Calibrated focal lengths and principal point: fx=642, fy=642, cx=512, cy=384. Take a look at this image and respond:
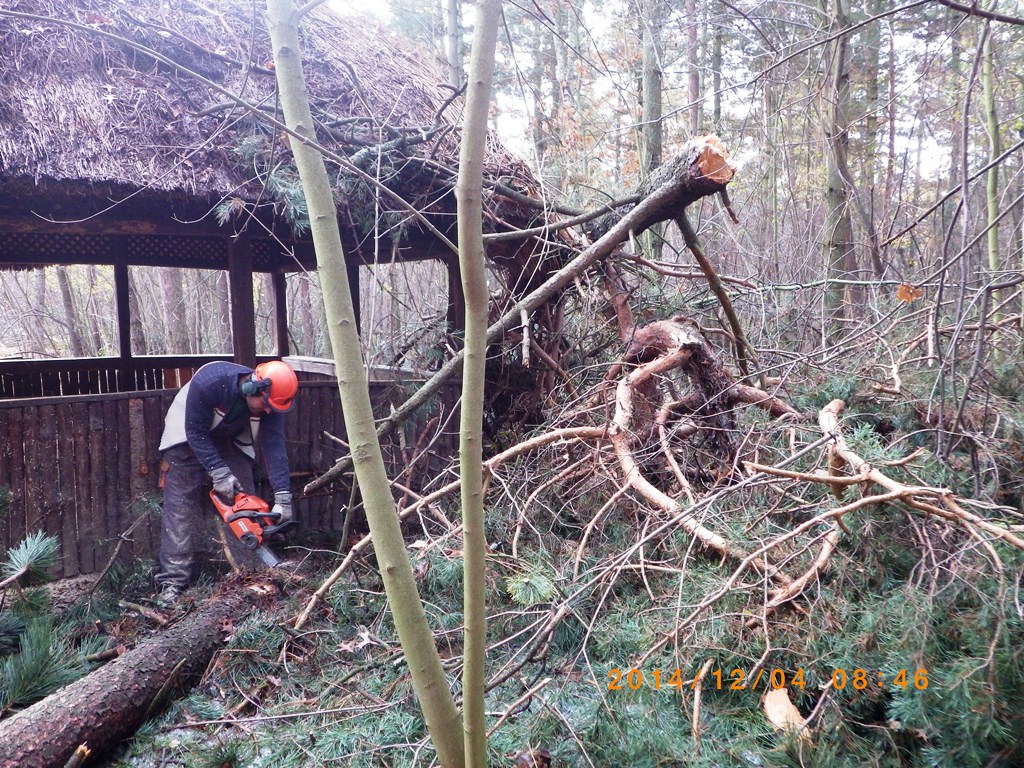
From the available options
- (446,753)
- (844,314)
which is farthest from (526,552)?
(844,314)

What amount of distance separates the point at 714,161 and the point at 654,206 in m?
0.46

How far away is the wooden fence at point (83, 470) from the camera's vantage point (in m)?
4.27

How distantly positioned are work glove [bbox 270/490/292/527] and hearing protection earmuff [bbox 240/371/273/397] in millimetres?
751

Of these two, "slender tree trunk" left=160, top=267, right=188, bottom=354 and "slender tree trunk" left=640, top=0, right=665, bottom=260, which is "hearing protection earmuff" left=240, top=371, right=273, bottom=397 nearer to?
"slender tree trunk" left=640, top=0, right=665, bottom=260

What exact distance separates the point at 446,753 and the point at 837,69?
675 centimetres

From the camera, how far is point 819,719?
217 centimetres

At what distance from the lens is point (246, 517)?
14.4 feet

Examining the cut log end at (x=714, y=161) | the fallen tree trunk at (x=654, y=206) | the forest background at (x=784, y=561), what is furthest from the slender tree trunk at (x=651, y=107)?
the cut log end at (x=714, y=161)

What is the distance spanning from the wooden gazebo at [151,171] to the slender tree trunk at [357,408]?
2.33 m

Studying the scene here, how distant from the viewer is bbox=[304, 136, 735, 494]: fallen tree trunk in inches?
151

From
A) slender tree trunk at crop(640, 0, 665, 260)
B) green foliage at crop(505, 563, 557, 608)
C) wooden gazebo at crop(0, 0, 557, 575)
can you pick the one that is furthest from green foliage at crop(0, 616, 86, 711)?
slender tree trunk at crop(640, 0, 665, 260)

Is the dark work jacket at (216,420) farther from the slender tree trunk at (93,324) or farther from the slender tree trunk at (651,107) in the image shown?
the slender tree trunk at (93,324)

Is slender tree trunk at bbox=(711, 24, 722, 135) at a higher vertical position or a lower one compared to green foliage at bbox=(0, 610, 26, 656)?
higher
